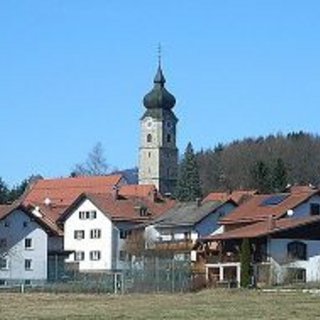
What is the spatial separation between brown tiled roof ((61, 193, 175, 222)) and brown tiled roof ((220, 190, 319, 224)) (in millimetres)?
16487

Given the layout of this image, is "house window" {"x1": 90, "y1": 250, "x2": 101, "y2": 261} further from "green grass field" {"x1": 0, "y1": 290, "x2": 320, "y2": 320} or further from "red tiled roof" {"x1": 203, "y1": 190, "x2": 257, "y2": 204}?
"green grass field" {"x1": 0, "y1": 290, "x2": 320, "y2": 320}

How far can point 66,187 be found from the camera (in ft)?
480

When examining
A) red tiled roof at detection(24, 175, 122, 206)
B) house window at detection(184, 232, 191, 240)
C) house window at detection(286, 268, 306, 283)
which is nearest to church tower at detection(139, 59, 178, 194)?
red tiled roof at detection(24, 175, 122, 206)

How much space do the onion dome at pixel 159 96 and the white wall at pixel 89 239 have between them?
228 ft

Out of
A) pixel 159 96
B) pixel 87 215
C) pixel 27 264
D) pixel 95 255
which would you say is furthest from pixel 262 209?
pixel 159 96

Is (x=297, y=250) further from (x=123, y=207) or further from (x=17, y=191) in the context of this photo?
(x=17, y=191)

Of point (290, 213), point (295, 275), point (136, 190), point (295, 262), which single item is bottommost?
point (295, 275)

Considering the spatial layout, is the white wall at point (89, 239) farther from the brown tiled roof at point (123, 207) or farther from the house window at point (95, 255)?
the brown tiled roof at point (123, 207)

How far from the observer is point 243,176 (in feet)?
601

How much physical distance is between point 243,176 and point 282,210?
99.5m

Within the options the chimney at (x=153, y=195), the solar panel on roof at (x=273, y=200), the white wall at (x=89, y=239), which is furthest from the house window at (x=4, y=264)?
the chimney at (x=153, y=195)

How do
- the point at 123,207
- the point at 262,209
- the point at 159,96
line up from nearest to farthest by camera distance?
the point at 262,209 → the point at 123,207 → the point at 159,96

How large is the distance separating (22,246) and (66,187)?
50705 millimetres

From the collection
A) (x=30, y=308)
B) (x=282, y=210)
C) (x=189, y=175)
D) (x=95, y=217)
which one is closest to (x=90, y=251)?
(x=95, y=217)
